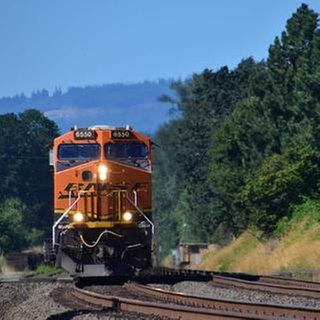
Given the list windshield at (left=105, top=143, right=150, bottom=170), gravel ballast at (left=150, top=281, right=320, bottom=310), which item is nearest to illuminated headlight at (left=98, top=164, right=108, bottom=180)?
windshield at (left=105, top=143, right=150, bottom=170)

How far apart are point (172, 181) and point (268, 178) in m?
73.7

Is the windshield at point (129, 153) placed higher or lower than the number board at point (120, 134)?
lower

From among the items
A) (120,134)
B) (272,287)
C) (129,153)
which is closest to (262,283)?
(272,287)

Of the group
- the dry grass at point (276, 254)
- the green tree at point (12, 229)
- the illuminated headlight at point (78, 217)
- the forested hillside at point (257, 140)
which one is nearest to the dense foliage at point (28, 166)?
the green tree at point (12, 229)

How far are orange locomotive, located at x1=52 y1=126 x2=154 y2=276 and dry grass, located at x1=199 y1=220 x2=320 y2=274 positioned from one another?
772 cm

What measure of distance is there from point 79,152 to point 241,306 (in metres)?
10.4

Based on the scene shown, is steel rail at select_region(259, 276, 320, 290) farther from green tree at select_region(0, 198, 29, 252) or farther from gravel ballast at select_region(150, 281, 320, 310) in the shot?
green tree at select_region(0, 198, 29, 252)

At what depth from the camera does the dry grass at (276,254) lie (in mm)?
33938

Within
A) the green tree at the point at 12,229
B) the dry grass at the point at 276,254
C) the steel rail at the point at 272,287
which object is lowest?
the steel rail at the point at 272,287

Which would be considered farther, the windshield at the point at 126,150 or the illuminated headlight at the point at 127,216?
the windshield at the point at 126,150

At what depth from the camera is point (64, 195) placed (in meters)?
25.2

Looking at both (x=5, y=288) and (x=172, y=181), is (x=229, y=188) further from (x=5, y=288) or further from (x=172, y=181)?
(x=172, y=181)

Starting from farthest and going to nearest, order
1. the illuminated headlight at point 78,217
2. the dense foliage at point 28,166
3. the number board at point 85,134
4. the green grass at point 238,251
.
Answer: the dense foliage at point 28,166 → the green grass at point 238,251 → the number board at point 85,134 → the illuminated headlight at point 78,217

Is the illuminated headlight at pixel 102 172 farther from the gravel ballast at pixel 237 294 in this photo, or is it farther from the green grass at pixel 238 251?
the green grass at pixel 238 251
